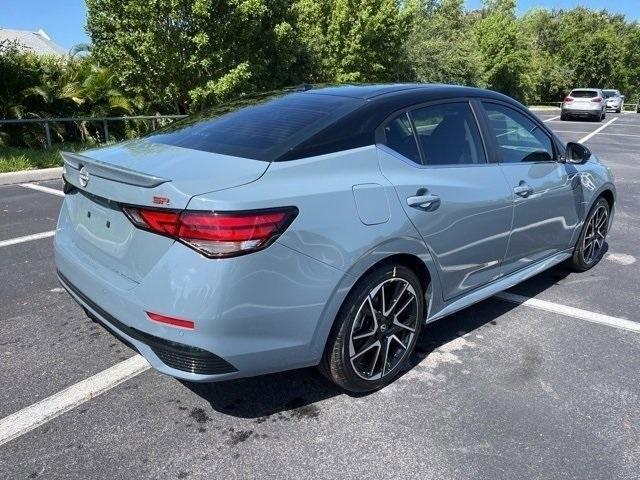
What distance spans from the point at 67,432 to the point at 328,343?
4.31ft

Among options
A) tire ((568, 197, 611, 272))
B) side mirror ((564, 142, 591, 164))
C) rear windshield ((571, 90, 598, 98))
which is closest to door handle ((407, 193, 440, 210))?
side mirror ((564, 142, 591, 164))

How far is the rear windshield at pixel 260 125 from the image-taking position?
293cm

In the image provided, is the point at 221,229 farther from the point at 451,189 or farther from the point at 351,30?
the point at 351,30

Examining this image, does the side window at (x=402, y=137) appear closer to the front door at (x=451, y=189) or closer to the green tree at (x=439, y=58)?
the front door at (x=451, y=189)

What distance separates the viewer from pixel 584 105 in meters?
28.9

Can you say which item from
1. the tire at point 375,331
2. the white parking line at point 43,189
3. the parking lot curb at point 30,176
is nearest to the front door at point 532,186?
the tire at point 375,331

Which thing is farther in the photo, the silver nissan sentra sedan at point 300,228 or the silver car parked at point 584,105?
the silver car parked at point 584,105

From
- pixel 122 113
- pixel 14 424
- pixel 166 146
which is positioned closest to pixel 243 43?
pixel 122 113

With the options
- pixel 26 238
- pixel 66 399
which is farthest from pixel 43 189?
pixel 66 399

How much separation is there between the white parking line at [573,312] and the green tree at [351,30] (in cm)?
1504

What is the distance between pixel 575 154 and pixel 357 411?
2984mm

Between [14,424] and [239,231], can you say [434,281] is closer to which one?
[239,231]

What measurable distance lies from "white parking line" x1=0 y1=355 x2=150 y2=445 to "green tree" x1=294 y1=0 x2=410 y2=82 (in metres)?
16.3

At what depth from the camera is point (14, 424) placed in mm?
2785
